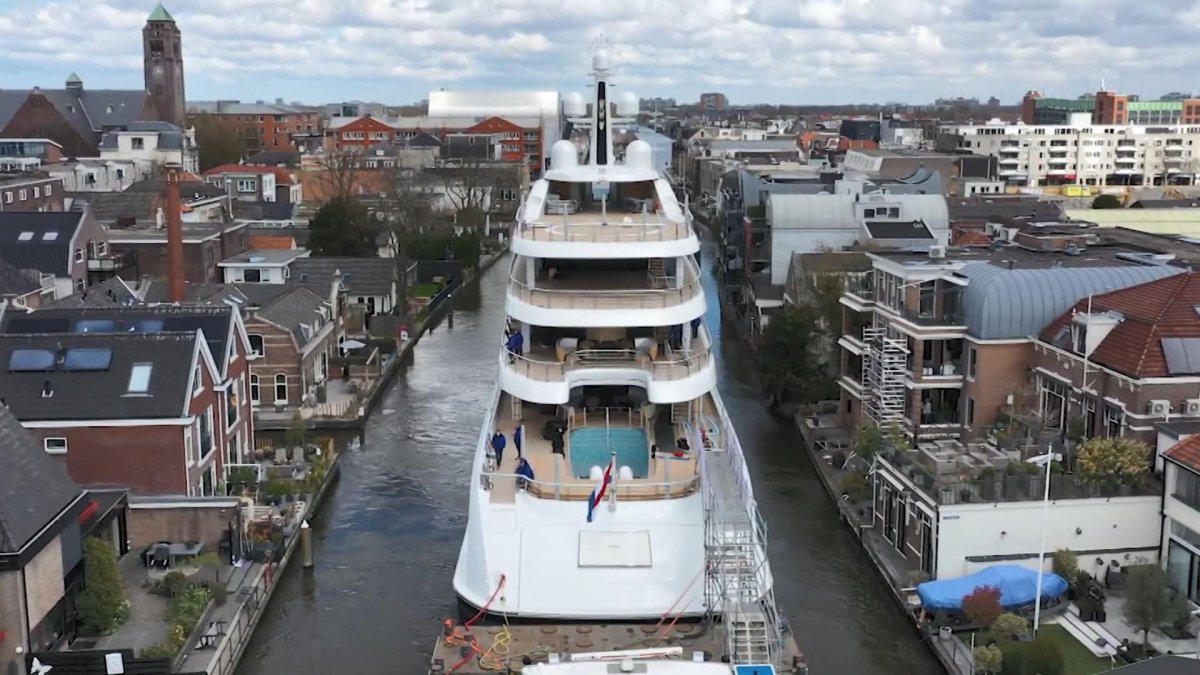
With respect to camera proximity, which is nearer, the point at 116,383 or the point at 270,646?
the point at 270,646

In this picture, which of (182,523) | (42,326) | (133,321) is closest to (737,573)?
(182,523)

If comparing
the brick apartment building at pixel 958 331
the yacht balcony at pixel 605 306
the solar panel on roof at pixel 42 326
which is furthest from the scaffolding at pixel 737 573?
the solar panel on roof at pixel 42 326

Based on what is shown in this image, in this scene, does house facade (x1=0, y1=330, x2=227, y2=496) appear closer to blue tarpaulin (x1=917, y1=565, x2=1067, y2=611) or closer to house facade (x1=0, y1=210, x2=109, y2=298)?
blue tarpaulin (x1=917, y1=565, x2=1067, y2=611)

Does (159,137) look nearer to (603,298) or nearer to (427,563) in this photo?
(427,563)

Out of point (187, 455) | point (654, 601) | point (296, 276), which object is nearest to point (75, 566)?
point (187, 455)

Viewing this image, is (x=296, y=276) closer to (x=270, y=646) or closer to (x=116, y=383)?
(x=116, y=383)

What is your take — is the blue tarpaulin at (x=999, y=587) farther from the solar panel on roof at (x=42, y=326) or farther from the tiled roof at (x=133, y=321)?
the solar panel on roof at (x=42, y=326)
